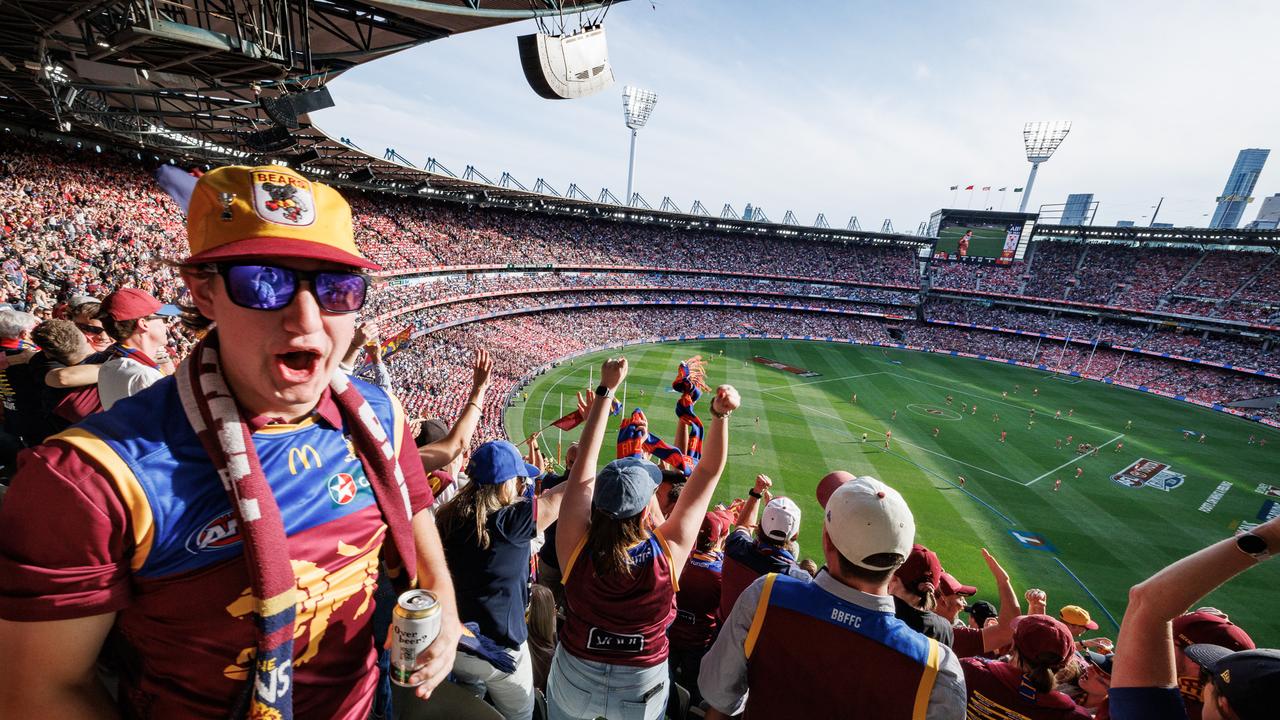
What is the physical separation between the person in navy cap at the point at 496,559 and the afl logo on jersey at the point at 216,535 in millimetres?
1583

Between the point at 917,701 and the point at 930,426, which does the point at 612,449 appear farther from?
the point at 917,701

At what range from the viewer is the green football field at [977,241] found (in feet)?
196

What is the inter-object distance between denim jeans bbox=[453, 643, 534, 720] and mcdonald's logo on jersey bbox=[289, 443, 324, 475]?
5.28ft

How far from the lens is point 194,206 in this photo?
1742 millimetres

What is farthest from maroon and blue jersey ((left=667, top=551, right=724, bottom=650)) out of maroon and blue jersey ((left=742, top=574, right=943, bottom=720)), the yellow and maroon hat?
the yellow and maroon hat

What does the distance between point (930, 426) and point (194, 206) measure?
3309cm

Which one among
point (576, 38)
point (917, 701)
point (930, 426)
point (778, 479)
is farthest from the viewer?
point (930, 426)

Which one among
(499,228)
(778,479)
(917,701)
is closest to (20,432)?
(917,701)

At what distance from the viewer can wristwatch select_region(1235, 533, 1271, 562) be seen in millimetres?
2086

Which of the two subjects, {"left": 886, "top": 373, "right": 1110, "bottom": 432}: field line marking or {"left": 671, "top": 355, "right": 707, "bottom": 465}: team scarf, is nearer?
{"left": 671, "top": 355, "right": 707, "bottom": 465}: team scarf

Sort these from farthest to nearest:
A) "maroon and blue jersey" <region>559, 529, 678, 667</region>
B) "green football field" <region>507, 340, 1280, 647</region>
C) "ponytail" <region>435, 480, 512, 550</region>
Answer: "green football field" <region>507, 340, 1280, 647</region> → "ponytail" <region>435, 480, 512, 550</region> → "maroon and blue jersey" <region>559, 529, 678, 667</region>

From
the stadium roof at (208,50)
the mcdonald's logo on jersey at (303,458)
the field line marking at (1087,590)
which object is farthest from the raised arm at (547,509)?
the field line marking at (1087,590)

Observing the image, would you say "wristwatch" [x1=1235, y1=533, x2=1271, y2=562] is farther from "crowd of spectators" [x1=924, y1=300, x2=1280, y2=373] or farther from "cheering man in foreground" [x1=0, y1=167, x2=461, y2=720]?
"crowd of spectators" [x1=924, y1=300, x2=1280, y2=373]

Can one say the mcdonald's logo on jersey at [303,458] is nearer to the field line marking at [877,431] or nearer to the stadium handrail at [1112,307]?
the field line marking at [877,431]
